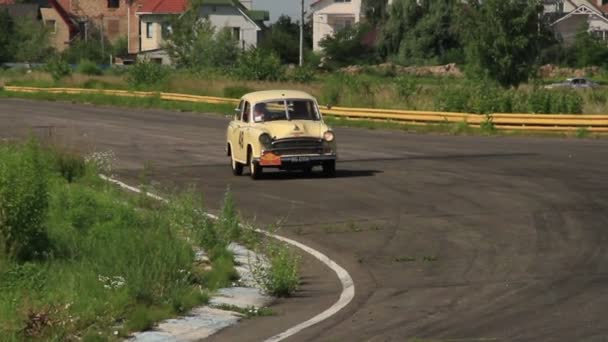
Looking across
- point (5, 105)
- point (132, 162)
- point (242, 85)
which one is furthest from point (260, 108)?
point (5, 105)

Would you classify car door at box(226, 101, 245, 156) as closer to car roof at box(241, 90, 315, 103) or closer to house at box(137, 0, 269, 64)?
car roof at box(241, 90, 315, 103)

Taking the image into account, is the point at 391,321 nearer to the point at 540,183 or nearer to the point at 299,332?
the point at 299,332

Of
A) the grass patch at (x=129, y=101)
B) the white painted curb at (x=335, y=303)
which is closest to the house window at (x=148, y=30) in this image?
the grass patch at (x=129, y=101)

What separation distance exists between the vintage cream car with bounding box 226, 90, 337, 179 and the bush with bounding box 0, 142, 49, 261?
10.9 metres

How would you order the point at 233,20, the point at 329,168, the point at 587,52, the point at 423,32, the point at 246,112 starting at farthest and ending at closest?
the point at 233,20 < the point at 423,32 < the point at 587,52 < the point at 246,112 < the point at 329,168

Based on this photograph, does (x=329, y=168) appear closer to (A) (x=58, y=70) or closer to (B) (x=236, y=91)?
(B) (x=236, y=91)

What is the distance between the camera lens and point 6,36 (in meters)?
114

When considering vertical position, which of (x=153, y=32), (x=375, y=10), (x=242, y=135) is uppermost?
(x=375, y=10)

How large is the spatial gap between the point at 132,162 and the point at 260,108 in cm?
551

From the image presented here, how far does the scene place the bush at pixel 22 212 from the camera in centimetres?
1370

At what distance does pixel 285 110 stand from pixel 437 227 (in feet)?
27.3

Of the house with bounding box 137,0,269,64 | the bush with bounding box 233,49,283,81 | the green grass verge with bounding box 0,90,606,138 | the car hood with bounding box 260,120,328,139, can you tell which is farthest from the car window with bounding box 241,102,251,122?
the house with bounding box 137,0,269,64

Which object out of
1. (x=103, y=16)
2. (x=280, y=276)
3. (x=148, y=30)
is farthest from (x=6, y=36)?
(x=280, y=276)

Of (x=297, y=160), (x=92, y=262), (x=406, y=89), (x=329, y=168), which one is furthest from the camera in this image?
(x=406, y=89)
